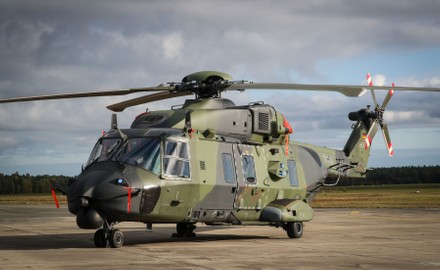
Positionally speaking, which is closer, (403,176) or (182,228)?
(182,228)

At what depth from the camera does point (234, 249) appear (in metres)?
16.2

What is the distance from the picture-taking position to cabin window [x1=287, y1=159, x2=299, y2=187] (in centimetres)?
2139

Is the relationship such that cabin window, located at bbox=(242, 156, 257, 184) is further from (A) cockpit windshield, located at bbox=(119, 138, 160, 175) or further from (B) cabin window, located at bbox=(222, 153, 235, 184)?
(A) cockpit windshield, located at bbox=(119, 138, 160, 175)

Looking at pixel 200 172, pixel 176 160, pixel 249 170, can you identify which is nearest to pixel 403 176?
pixel 249 170

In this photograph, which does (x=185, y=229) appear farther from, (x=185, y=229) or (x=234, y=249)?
(x=234, y=249)

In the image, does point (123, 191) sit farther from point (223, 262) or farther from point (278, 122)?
point (278, 122)

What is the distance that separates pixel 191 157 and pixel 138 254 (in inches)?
148

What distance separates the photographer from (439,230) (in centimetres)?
2272

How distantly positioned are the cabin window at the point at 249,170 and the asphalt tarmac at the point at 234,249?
1.76 m

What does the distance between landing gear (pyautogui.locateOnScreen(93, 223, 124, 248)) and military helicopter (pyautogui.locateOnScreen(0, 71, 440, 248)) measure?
0.02 m

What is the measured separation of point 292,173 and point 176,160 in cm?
551

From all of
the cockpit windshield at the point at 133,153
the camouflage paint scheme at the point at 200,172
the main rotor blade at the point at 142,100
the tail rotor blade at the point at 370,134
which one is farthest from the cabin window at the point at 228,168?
the tail rotor blade at the point at 370,134

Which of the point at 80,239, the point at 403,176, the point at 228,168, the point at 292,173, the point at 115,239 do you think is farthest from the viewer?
the point at 403,176

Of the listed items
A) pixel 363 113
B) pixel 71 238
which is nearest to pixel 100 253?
pixel 71 238
